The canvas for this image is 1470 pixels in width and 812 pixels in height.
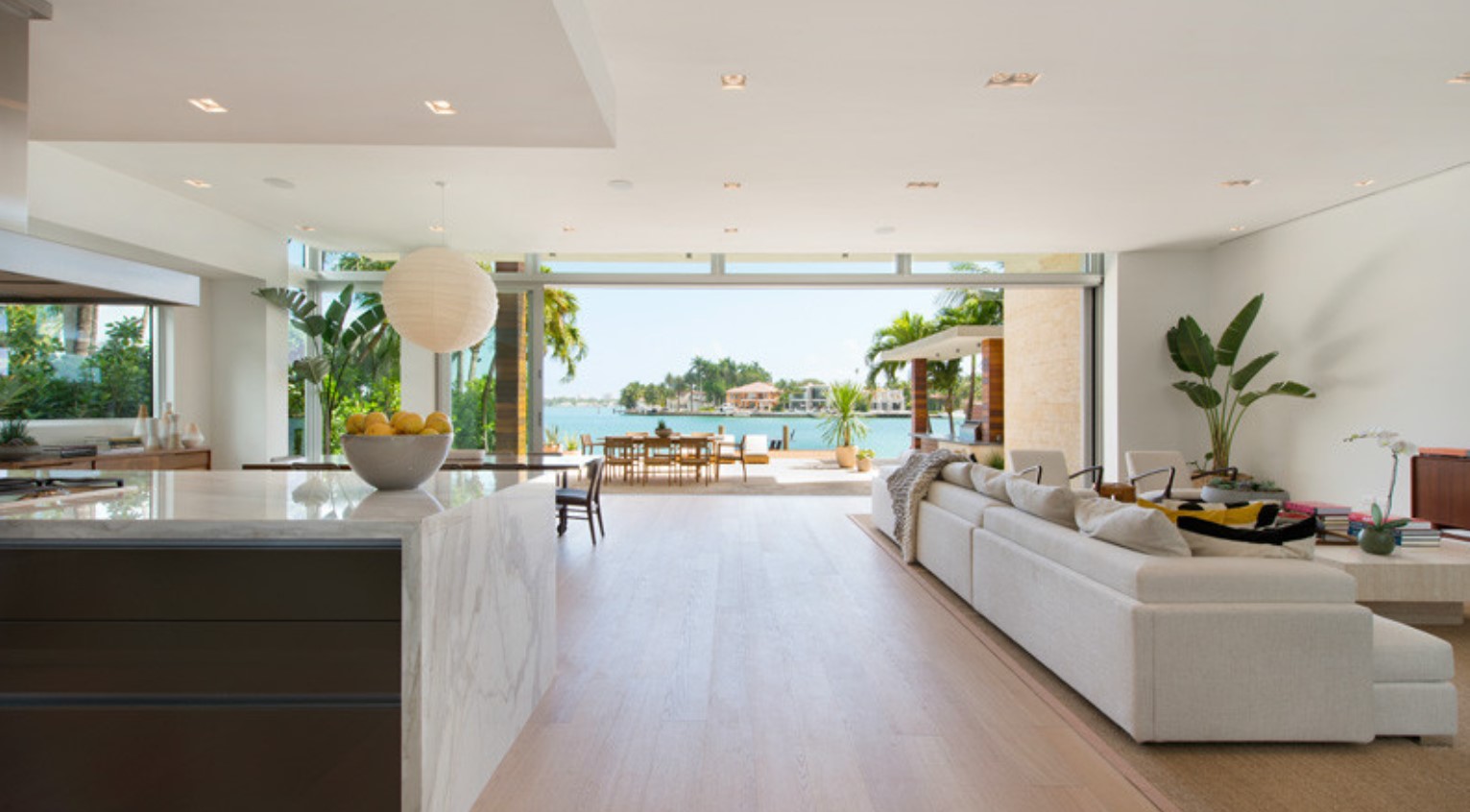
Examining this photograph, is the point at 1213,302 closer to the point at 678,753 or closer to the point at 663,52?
the point at 663,52

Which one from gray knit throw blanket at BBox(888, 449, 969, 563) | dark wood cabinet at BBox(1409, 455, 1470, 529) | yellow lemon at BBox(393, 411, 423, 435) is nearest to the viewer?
yellow lemon at BBox(393, 411, 423, 435)

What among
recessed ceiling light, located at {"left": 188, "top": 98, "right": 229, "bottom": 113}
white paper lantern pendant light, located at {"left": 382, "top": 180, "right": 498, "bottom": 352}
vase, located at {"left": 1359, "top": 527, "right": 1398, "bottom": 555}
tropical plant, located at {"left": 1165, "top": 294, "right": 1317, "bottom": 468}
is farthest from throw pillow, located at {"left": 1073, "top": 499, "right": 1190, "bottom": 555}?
tropical plant, located at {"left": 1165, "top": 294, "right": 1317, "bottom": 468}

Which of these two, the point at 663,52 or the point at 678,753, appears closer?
the point at 678,753

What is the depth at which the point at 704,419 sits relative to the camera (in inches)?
1234

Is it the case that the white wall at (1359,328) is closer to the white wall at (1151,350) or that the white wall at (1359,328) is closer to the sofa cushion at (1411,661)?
the white wall at (1151,350)

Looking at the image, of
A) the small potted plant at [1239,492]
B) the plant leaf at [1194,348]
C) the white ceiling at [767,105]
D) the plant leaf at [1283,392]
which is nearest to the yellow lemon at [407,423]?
the white ceiling at [767,105]

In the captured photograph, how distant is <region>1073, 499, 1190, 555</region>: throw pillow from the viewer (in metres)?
2.85

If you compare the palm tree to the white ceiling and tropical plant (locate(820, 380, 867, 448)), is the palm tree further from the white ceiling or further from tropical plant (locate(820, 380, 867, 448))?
the white ceiling

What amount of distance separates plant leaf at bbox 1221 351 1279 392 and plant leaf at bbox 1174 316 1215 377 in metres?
0.29

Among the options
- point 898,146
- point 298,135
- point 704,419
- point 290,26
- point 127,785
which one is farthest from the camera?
point 704,419

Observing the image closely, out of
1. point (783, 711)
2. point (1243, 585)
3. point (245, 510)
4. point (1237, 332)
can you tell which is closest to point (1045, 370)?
point (1237, 332)

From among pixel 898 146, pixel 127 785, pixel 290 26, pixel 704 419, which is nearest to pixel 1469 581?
pixel 898 146

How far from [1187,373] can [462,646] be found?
330 inches

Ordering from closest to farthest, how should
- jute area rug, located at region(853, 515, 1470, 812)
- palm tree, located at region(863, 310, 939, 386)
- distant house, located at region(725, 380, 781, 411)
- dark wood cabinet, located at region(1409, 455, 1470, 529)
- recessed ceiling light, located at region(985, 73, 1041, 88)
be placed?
jute area rug, located at region(853, 515, 1470, 812) → recessed ceiling light, located at region(985, 73, 1041, 88) → dark wood cabinet, located at region(1409, 455, 1470, 529) → palm tree, located at region(863, 310, 939, 386) → distant house, located at region(725, 380, 781, 411)
